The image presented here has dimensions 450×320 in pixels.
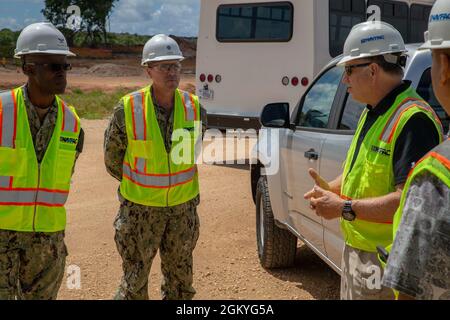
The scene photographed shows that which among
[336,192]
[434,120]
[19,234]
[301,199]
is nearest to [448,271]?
[434,120]

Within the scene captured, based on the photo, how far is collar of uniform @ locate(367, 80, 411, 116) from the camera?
2559mm

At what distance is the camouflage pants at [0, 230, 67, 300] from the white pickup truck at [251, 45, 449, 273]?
66.7 inches

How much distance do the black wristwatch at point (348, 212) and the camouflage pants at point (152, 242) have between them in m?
1.49

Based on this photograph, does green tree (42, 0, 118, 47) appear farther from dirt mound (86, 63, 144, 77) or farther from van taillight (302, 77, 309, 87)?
van taillight (302, 77, 309, 87)

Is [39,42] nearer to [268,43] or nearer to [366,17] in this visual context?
[268,43]

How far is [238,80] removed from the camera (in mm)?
10750

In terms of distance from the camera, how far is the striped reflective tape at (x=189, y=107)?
3.85m

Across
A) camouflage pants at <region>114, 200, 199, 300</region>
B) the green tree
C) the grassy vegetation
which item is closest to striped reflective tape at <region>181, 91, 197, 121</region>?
camouflage pants at <region>114, 200, 199, 300</region>

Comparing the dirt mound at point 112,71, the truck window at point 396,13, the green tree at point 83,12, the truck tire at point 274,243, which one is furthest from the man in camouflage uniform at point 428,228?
the green tree at point 83,12

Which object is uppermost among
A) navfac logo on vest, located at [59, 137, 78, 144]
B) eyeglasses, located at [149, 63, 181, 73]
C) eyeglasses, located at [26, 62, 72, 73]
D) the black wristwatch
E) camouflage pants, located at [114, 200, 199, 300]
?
eyeglasses, located at [149, 63, 181, 73]

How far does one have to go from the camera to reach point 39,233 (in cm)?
307

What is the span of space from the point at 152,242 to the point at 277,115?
4.74 feet

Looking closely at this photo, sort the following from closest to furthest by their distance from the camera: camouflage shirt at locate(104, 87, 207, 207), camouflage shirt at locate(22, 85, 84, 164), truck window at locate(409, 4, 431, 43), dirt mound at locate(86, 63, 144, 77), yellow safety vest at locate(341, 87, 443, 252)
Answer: yellow safety vest at locate(341, 87, 443, 252) < camouflage shirt at locate(22, 85, 84, 164) < camouflage shirt at locate(104, 87, 207, 207) < truck window at locate(409, 4, 431, 43) < dirt mound at locate(86, 63, 144, 77)
